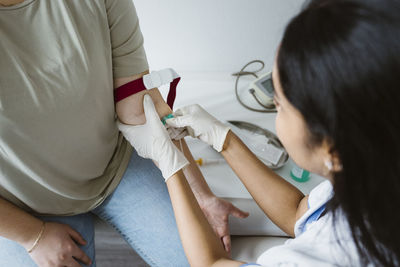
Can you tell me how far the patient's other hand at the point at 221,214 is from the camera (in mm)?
988

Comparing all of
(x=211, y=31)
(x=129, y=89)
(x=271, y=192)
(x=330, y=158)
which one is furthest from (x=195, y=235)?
(x=211, y=31)

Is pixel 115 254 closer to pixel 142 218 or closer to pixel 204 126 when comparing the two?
pixel 142 218

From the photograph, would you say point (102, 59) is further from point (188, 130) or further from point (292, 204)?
point (292, 204)

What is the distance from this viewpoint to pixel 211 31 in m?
1.52

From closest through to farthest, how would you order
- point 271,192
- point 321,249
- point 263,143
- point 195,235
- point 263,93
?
point 321,249 < point 195,235 < point 271,192 < point 263,143 < point 263,93

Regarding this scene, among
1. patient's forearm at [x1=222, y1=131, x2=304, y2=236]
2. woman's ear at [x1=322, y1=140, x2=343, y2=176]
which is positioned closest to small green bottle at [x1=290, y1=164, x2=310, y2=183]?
patient's forearm at [x1=222, y1=131, x2=304, y2=236]

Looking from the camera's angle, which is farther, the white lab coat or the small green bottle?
the small green bottle

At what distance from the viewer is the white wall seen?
4.64 ft

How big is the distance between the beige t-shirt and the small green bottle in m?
0.70

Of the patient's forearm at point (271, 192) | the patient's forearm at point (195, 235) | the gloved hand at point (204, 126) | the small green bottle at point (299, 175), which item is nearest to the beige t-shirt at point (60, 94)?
the gloved hand at point (204, 126)

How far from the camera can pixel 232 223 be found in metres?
1.05

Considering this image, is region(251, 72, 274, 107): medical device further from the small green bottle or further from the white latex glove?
the white latex glove

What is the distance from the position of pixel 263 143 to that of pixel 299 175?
0.65ft

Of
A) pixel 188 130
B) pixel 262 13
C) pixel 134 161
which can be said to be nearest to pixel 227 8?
pixel 262 13
